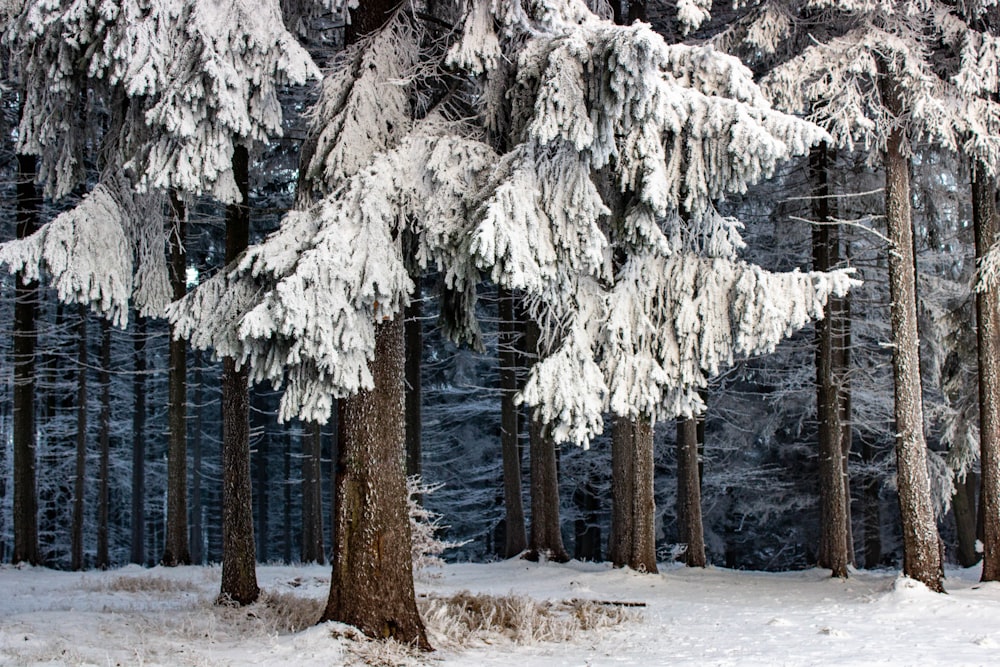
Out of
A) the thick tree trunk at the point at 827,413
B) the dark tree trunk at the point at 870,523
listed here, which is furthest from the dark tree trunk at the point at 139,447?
the dark tree trunk at the point at 870,523

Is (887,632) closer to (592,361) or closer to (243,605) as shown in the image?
(592,361)

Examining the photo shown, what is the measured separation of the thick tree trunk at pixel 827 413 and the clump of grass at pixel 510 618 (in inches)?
227

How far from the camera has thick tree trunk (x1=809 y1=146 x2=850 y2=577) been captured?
14.2 m

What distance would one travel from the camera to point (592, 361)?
294 inches

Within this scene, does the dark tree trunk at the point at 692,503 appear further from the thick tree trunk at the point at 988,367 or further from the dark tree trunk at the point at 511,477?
the thick tree trunk at the point at 988,367

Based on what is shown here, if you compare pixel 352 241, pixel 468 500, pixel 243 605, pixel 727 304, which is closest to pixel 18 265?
pixel 352 241

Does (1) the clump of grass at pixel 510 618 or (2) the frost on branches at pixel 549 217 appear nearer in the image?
(2) the frost on branches at pixel 549 217

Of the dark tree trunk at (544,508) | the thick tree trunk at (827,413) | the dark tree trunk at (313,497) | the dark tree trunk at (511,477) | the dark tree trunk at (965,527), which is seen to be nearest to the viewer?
the thick tree trunk at (827,413)

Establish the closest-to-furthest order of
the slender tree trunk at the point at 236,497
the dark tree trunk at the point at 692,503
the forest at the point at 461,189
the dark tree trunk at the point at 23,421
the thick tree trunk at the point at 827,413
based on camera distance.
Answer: the forest at the point at 461,189 < the slender tree trunk at the point at 236,497 < the thick tree trunk at the point at 827,413 < the dark tree trunk at the point at 23,421 < the dark tree trunk at the point at 692,503

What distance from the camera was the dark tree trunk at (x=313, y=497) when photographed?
18.7 meters

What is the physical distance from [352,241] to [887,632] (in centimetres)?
653

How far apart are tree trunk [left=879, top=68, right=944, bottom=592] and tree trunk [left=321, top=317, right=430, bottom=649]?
677 centimetres

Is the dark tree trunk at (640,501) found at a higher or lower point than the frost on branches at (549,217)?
lower

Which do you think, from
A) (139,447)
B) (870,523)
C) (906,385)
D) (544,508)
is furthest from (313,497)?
(906,385)
